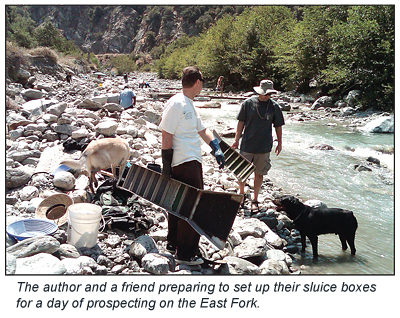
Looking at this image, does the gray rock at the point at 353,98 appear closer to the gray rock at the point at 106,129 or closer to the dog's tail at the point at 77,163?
the gray rock at the point at 106,129

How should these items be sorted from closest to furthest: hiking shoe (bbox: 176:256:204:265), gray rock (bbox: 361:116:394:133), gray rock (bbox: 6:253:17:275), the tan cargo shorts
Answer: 1. gray rock (bbox: 6:253:17:275)
2. hiking shoe (bbox: 176:256:204:265)
3. the tan cargo shorts
4. gray rock (bbox: 361:116:394:133)

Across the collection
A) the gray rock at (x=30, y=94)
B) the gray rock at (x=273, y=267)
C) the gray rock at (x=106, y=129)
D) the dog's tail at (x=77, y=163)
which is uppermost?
the gray rock at (x=30, y=94)

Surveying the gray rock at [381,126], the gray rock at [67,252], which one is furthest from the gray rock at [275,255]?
the gray rock at [381,126]

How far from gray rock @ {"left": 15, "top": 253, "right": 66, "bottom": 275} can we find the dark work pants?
1167mm

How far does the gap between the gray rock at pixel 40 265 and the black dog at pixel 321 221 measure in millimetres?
2963

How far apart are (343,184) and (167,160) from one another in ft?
17.8

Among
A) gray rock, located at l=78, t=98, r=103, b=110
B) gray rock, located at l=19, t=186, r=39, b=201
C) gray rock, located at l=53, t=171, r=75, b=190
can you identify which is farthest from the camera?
gray rock, located at l=78, t=98, r=103, b=110

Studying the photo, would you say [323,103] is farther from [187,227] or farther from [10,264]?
[10,264]

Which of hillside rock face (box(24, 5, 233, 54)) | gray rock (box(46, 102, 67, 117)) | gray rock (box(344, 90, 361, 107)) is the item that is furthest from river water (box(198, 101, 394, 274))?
hillside rock face (box(24, 5, 233, 54))

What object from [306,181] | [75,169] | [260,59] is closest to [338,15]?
[260,59]

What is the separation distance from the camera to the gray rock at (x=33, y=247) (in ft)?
10.4

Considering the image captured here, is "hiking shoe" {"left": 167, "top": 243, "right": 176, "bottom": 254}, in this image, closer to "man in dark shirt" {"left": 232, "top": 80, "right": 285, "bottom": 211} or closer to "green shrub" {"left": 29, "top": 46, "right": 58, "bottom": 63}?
"man in dark shirt" {"left": 232, "top": 80, "right": 285, "bottom": 211}

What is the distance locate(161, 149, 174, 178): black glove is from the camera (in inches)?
133

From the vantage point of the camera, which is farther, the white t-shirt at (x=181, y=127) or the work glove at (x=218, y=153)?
the work glove at (x=218, y=153)
